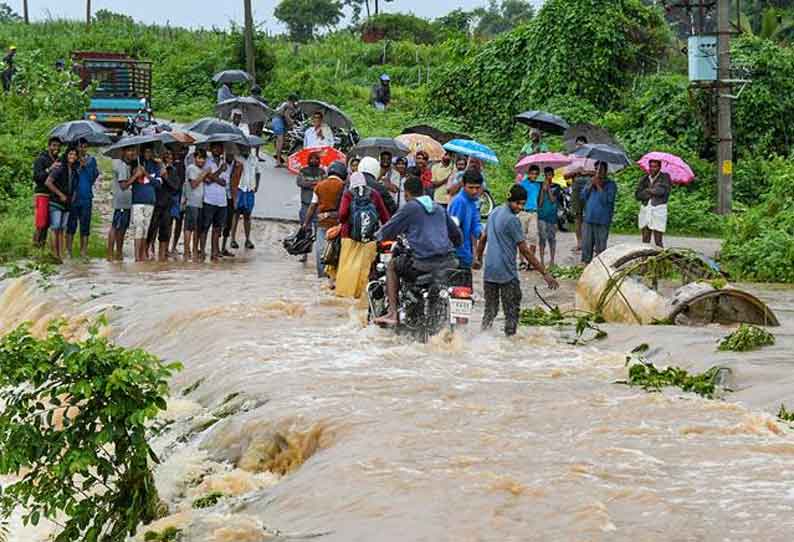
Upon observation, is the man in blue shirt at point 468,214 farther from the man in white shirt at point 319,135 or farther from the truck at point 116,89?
the truck at point 116,89

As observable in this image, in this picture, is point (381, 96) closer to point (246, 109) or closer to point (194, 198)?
point (246, 109)

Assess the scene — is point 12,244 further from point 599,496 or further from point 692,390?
point 599,496

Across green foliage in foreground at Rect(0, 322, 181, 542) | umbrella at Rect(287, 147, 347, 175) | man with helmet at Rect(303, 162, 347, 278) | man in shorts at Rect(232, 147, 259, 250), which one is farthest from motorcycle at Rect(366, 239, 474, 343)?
man in shorts at Rect(232, 147, 259, 250)

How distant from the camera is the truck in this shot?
116 ft

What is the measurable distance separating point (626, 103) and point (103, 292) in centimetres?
1940

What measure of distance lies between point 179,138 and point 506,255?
28.2ft

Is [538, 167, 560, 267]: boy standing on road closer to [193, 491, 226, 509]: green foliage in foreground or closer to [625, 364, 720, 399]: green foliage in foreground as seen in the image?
[625, 364, 720, 399]: green foliage in foreground

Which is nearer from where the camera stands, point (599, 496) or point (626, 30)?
point (599, 496)

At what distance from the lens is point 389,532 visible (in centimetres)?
768

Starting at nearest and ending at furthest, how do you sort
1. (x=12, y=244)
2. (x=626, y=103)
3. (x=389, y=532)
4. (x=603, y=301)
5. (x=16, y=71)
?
Result: 1. (x=389, y=532)
2. (x=603, y=301)
3. (x=12, y=244)
4. (x=626, y=103)
5. (x=16, y=71)

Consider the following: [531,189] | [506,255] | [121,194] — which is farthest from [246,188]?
[506,255]

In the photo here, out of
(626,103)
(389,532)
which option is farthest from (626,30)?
(389,532)

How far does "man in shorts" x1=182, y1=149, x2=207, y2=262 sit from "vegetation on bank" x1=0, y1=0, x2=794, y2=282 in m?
2.53

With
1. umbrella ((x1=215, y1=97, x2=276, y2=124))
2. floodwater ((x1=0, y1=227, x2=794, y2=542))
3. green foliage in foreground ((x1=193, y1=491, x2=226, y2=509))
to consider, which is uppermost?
umbrella ((x1=215, y1=97, x2=276, y2=124))
